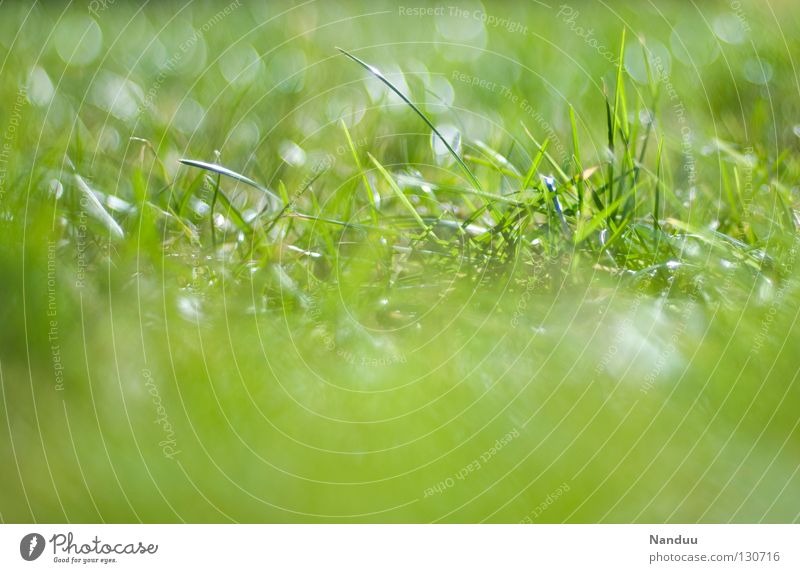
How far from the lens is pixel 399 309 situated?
2.33 ft

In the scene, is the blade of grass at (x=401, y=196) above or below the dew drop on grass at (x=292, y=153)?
below

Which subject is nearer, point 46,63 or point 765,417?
point 765,417

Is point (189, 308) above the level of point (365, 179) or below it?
below

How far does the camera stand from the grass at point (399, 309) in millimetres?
669

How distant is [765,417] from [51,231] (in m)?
0.66

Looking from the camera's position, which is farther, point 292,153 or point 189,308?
point 292,153

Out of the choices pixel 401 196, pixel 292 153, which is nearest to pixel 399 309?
pixel 401 196
